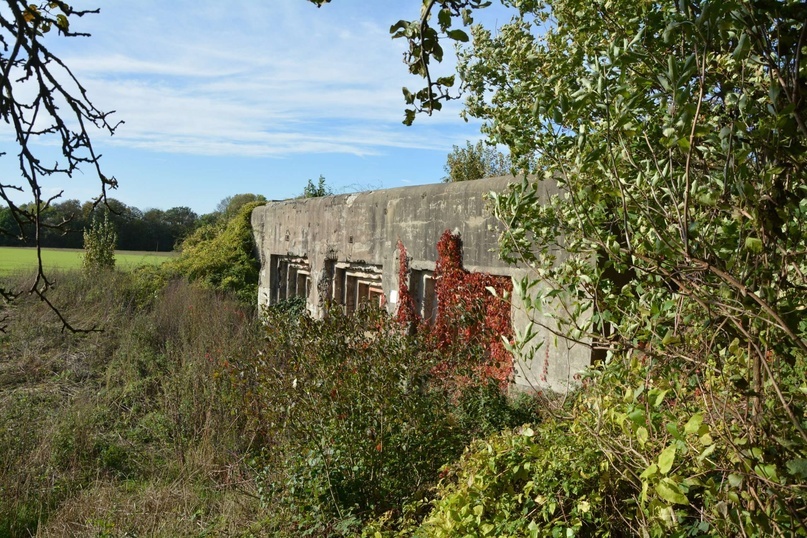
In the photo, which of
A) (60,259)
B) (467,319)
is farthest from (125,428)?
(60,259)

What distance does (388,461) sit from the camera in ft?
14.4

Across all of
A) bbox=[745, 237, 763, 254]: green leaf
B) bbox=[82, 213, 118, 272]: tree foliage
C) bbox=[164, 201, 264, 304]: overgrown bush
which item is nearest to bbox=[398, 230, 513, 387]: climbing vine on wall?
bbox=[745, 237, 763, 254]: green leaf

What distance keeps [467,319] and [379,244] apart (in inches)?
79.0

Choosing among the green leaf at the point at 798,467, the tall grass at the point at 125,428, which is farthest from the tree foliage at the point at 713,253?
the tall grass at the point at 125,428

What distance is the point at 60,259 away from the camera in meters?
22.0

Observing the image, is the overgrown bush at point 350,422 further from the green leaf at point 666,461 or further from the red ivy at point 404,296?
the green leaf at point 666,461

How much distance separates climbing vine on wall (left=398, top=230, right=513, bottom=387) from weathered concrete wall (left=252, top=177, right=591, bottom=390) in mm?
126

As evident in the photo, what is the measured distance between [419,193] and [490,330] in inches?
70.8

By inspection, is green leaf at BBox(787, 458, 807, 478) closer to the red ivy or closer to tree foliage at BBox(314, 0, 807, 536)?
tree foliage at BBox(314, 0, 807, 536)

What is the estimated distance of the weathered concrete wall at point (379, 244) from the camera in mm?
5875

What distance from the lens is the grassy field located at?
16753 millimetres

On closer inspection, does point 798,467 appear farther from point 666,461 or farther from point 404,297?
point 404,297

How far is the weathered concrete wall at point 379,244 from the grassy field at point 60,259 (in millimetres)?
5693

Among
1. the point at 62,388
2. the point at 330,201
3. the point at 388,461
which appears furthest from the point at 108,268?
Answer: the point at 388,461
